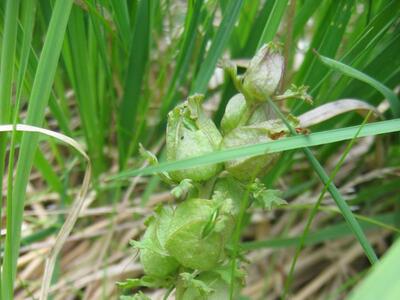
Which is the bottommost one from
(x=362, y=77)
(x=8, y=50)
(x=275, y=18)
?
(x=362, y=77)

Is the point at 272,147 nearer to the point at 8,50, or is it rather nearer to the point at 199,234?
the point at 199,234

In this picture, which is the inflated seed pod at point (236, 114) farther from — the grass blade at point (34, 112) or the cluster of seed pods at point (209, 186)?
the grass blade at point (34, 112)

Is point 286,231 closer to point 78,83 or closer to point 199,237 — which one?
point 78,83

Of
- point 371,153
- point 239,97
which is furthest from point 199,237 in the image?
point 371,153

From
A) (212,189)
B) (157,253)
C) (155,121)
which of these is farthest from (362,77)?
(155,121)

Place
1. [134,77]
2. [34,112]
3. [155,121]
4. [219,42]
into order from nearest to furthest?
[34,112], [219,42], [134,77], [155,121]

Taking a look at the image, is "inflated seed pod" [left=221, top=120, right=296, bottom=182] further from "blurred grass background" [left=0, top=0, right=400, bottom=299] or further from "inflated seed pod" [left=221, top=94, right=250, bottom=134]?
"blurred grass background" [left=0, top=0, right=400, bottom=299]

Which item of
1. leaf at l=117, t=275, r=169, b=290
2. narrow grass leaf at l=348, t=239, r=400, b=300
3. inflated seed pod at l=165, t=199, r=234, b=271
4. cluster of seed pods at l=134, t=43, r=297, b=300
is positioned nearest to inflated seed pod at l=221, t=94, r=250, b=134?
cluster of seed pods at l=134, t=43, r=297, b=300
